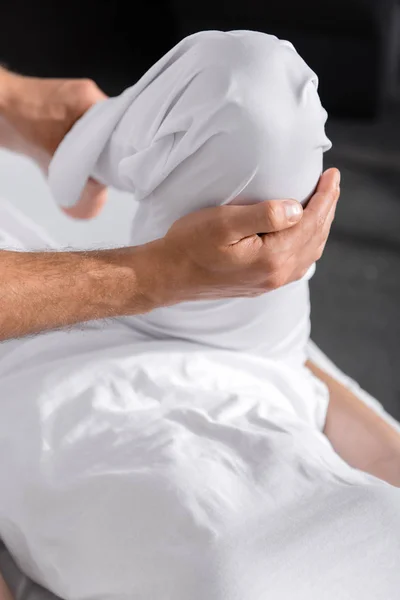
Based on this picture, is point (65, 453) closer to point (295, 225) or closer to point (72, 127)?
point (295, 225)

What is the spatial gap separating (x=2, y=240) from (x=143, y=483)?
18.3 inches

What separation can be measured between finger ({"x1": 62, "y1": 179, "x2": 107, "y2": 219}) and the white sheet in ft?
0.22

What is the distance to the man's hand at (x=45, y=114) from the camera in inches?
45.5

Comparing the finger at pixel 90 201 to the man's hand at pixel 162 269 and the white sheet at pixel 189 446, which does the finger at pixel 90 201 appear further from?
the man's hand at pixel 162 269

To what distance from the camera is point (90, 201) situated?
46.1 inches

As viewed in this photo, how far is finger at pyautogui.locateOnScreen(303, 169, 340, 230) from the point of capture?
36.1 inches

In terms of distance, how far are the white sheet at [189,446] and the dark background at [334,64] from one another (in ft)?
3.61

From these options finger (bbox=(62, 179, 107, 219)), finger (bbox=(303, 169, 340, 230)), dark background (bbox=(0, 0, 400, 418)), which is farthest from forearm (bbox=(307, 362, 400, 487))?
dark background (bbox=(0, 0, 400, 418))

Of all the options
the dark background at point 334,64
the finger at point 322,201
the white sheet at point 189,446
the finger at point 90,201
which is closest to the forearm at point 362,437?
the white sheet at point 189,446

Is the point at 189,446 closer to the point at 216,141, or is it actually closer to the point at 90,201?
the point at 216,141

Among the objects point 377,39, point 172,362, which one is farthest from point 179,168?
point 377,39

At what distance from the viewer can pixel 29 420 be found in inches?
35.1

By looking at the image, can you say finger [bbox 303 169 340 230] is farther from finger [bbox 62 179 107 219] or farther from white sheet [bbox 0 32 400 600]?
finger [bbox 62 179 107 219]

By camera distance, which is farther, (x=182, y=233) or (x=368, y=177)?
(x=368, y=177)
